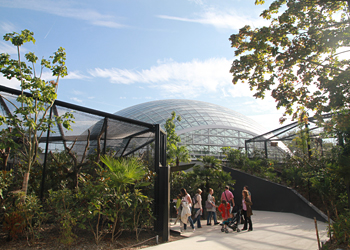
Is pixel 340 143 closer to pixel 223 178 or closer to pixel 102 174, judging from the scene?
pixel 223 178

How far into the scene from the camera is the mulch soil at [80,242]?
19.2 ft

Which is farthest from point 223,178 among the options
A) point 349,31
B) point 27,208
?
point 27,208

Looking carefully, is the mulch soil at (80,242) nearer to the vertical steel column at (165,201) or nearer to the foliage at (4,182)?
the vertical steel column at (165,201)

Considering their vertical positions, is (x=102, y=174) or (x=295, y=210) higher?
(x=102, y=174)

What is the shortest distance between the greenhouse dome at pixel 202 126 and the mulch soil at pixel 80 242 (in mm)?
17113

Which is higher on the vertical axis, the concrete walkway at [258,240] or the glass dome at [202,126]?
the glass dome at [202,126]

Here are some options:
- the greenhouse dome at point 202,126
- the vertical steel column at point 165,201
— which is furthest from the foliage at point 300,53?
the greenhouse dome at point 202,126

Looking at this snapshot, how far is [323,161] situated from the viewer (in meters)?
13.2

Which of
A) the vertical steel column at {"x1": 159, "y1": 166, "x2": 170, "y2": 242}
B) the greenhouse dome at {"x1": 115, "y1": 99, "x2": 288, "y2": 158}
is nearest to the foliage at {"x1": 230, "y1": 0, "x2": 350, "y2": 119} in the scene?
the vertical steel column at {"x1": 159, "y1": 166, "x2": 170, "y2": 242}

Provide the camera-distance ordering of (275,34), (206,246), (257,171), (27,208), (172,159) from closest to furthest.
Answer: (27,208) < (206,246) < (275,34) < (172,159) < (257,171)

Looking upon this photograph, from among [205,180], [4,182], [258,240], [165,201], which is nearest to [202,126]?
[205,180]

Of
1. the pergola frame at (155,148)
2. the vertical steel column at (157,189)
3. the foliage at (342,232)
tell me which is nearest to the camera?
the foliage at (342,232)

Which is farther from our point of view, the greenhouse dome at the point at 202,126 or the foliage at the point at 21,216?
the greenhouse dome at the point at 202,126

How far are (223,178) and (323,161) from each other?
206 inches
